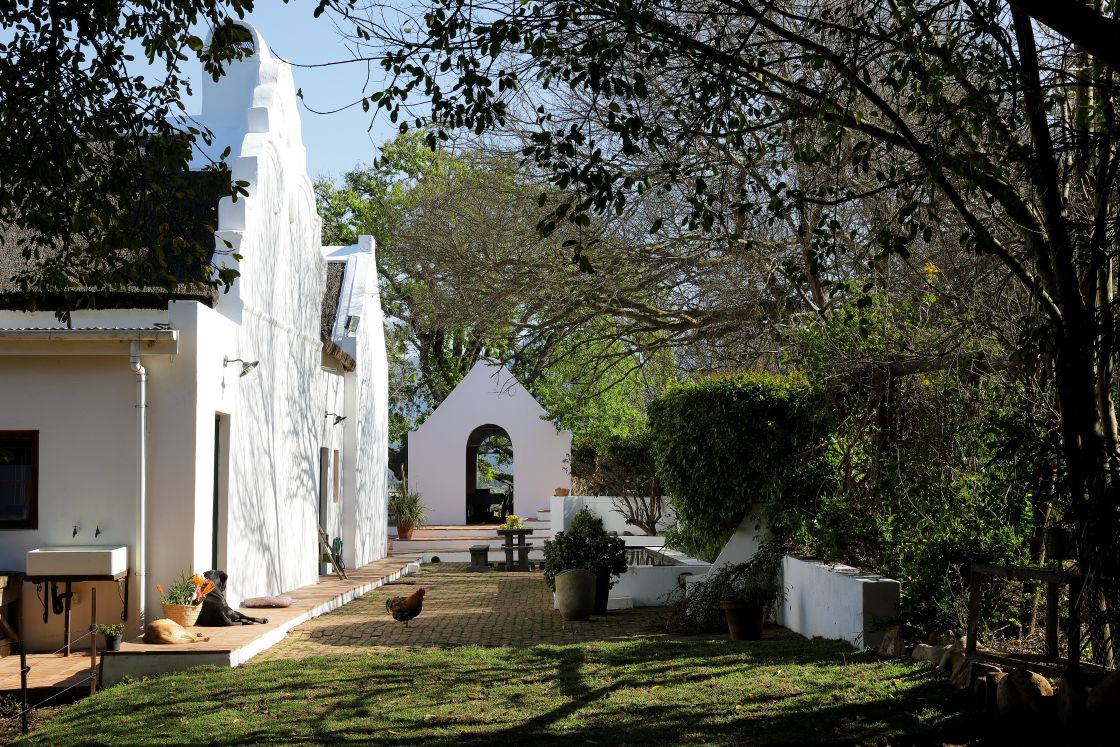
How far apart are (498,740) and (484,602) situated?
401 inches

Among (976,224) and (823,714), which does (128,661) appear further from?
(976,224)

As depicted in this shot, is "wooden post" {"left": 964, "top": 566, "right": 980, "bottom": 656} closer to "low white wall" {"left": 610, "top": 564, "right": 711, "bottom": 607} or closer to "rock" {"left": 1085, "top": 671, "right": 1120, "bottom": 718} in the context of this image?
"rock" {"left": 1085, "top": 671, "right": 1120, "bottom": 718}

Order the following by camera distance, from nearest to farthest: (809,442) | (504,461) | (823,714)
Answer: (823,714), (809,442), (504,461)

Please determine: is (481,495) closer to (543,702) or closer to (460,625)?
(460,625)

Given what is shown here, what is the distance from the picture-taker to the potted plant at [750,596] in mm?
12055

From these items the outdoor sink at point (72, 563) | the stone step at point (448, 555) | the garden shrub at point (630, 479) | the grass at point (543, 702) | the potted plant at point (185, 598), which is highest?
the garden shrub at point (630, 479)

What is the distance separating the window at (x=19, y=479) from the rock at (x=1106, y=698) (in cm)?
1030

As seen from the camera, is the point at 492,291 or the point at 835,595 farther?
the point at 492,291

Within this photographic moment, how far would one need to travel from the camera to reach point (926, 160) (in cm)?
657

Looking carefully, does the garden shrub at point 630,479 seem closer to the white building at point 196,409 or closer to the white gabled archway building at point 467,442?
the white gabled archway building at point 467,442

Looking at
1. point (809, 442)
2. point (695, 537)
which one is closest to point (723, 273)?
point (809, 442)

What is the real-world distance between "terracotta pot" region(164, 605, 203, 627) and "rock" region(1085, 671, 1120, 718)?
27.9ft

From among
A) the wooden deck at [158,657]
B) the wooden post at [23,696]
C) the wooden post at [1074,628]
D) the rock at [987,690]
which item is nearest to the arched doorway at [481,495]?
the wooden deck at [158,657]

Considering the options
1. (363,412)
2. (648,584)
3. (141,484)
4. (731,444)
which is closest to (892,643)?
(731,444)
